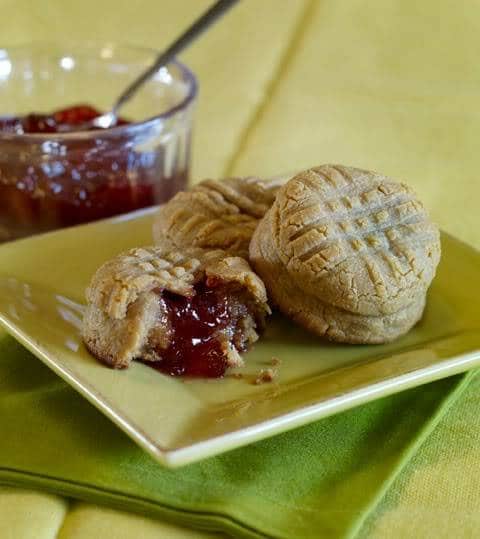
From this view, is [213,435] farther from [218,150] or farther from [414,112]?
[414,112]

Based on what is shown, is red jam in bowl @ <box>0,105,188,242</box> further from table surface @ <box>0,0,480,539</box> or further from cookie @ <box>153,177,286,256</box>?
table surface @ <box>0,0,480,539</box>

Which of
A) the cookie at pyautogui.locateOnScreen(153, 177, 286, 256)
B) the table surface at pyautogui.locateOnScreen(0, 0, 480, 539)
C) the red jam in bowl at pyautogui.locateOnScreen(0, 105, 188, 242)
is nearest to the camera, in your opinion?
the cookie at pyautogui.locateOnScreen(153, 177, 286, 256)

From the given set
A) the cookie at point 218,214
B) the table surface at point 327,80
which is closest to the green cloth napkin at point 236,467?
the cookie at point 218,214

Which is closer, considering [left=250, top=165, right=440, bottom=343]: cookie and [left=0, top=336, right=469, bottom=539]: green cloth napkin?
[left=0, top=336, right=469, bottom=539]: green cloth napkin

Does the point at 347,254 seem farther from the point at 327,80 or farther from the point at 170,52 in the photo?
the point at 327,80

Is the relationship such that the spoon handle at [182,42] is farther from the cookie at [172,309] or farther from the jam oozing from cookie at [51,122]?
the cookie at [172,309]

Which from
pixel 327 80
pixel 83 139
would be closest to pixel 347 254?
pixel 83 139

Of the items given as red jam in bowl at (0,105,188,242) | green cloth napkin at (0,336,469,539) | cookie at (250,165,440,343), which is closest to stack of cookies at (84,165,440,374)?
cookie at (250,165,440,343)

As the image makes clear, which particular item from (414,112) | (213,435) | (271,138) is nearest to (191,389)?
(213,435)
